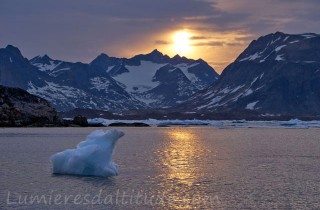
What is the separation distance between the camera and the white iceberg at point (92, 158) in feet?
151

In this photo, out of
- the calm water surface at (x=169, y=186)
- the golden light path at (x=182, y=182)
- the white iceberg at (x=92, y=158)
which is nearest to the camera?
the calm water surface at (x=169, y=186)

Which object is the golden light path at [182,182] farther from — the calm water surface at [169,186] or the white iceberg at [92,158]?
the white iceberg at [92,158]

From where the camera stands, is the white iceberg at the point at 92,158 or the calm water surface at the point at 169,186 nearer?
the calm water surface at the point at 169,186

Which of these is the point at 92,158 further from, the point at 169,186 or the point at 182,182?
the point at 182,182

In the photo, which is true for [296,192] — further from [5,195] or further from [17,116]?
[17,116]

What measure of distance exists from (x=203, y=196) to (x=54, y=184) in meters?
12.6

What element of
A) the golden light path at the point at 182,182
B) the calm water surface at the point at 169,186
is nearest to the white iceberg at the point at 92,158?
the calm water surface at the point at 169,186

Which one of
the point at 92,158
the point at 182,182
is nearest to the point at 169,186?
the point at 182,182

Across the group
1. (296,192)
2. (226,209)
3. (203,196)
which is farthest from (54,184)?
(296,192)

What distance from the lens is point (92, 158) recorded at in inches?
1828

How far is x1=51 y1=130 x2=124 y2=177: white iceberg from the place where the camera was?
46.1 m

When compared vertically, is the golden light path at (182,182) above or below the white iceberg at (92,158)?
below

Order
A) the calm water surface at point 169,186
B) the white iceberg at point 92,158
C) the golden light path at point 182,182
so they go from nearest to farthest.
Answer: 1. the calm water surface at point 169,186
2. the golden light path at point 182,182
3. the white iceberg at point 92,158

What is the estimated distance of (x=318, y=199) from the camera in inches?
1499
